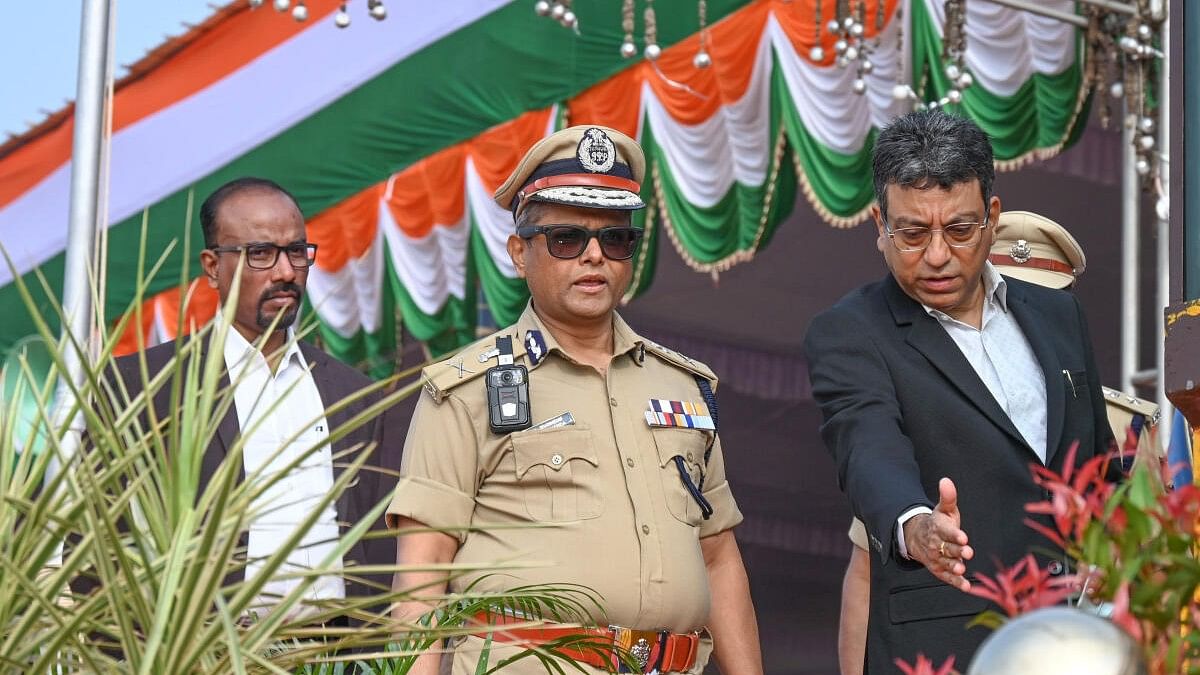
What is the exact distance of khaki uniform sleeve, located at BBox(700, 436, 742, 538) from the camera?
10.6 feet

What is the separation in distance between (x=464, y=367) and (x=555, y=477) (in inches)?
10.4

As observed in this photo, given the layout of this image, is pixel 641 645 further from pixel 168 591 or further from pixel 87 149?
pixel 87 149

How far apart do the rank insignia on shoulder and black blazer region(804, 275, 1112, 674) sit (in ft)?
1.88

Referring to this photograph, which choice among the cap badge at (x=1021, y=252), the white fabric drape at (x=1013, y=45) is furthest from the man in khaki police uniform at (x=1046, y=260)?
the white fabric drape at (x=1013, y=45)

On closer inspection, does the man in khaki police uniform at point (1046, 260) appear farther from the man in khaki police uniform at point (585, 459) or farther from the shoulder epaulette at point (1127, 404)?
the man in khaki police uniform at point (585, 459)

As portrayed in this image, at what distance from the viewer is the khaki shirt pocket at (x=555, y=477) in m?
2.97

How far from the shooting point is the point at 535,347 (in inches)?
122

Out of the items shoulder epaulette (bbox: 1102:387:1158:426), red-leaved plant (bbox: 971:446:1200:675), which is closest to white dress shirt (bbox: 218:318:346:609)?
shoulder epaulette (bbox: 1102:387:1158:426)

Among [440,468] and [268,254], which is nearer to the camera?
[440,468]

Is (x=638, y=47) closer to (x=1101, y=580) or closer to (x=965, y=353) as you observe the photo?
(x=965, y=353)

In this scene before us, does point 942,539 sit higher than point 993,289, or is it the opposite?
point 993,289

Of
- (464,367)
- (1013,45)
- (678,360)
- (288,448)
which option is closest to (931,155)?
(678,360)

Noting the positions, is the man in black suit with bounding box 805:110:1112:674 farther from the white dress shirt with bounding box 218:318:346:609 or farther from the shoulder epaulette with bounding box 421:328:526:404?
the white dress shirt with bounding box 218:318:346:609

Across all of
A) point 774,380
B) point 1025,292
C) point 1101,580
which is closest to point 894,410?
point 1025,292
